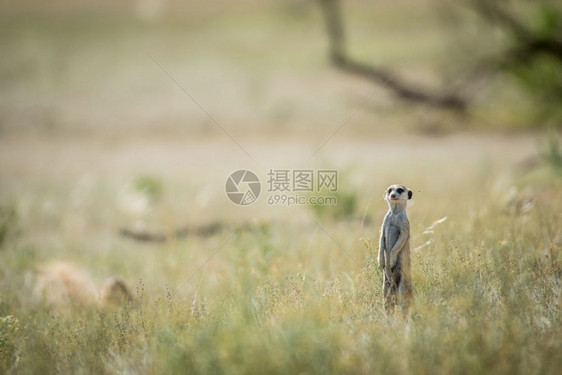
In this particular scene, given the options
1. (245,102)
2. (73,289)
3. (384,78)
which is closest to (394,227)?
(73,289)

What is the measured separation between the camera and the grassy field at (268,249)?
10.1ft

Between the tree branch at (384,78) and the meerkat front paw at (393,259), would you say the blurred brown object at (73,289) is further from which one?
the tree branch at (384,78)

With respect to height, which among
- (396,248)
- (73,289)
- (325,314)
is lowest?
(73,289)

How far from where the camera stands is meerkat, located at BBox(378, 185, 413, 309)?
11.7ft

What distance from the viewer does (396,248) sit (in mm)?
3555

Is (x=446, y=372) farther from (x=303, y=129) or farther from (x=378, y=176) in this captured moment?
(x=303, y=129)

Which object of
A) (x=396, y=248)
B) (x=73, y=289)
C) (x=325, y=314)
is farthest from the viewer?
(x=73, y=289)

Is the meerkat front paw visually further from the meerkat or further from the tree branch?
the tree branch

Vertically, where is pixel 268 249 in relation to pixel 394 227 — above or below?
below

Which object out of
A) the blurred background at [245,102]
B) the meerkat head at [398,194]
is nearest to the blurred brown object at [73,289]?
the blurred background at [245,102]

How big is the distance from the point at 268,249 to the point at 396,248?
1.57 metres

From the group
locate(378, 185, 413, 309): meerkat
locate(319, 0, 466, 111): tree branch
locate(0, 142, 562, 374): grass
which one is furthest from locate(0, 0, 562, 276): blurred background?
locate(378, 185, 413, 309): meerkat

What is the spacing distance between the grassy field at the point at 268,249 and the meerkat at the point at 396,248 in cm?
16

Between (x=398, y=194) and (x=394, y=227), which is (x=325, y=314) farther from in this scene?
(x=398, y=194)
